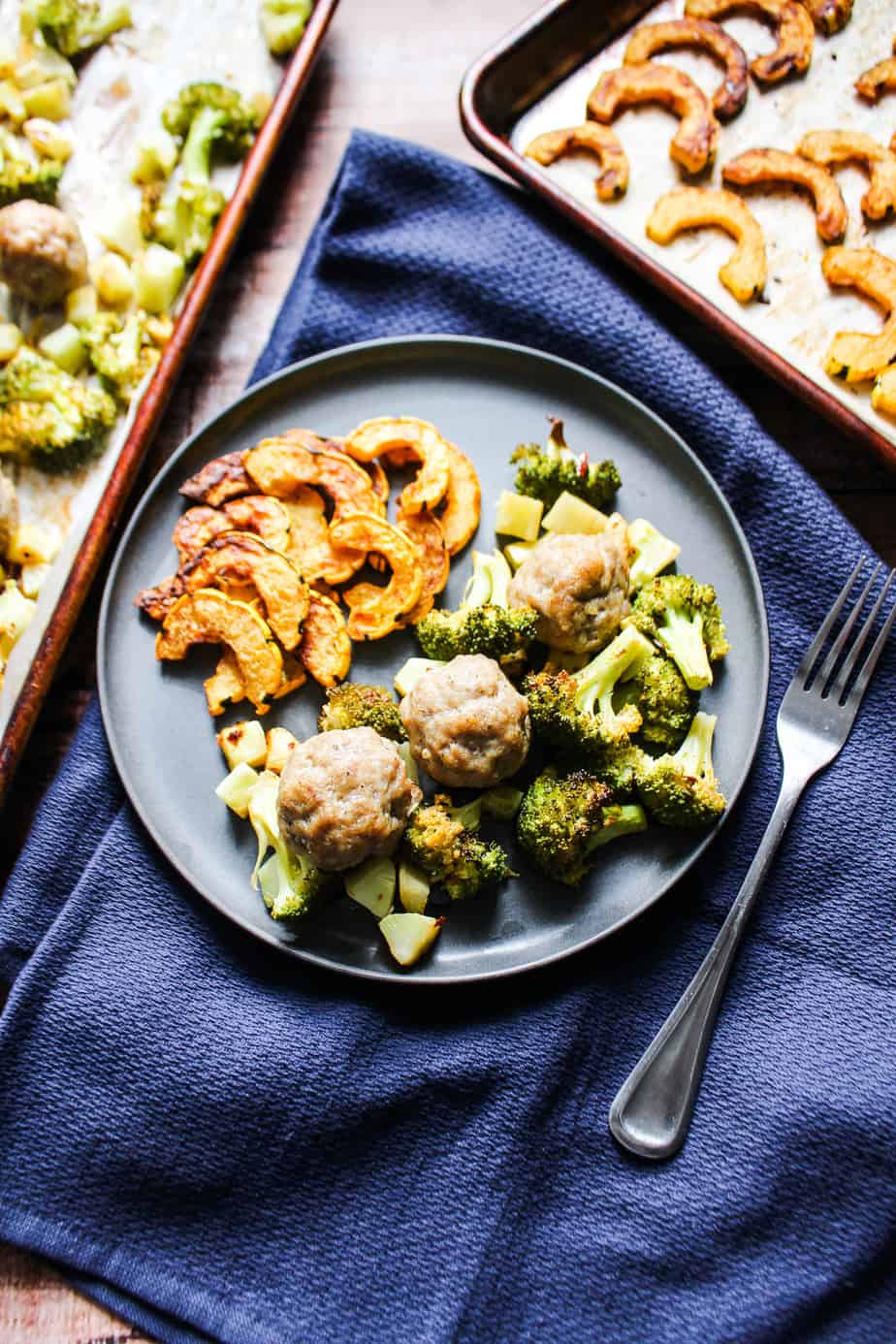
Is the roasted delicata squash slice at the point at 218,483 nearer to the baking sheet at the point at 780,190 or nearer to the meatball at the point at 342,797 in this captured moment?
the meatball at the point at 342,797

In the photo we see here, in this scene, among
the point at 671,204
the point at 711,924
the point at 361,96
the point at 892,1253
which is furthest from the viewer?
the point at 361,96

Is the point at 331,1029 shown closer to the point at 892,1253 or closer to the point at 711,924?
the point at 711,924

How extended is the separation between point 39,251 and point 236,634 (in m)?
1.42

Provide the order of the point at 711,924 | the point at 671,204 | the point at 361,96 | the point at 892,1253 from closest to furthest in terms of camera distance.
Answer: the point at 892,1253 < the point at 711,924 < the point at 671,204 < the point at 361,96

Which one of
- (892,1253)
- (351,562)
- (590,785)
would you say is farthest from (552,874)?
(892,1253)

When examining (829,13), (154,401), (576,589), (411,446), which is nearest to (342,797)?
(576,589)

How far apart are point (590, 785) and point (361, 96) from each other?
2567mm

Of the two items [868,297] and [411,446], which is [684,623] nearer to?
[411,446]

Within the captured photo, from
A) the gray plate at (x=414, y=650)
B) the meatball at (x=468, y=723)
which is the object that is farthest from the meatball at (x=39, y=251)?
the meatball at (x=468, y=723)

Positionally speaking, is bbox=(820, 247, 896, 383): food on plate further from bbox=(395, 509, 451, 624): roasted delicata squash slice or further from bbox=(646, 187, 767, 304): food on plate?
bbox=(395, 509, 451, 624): roasted delicata squash slice

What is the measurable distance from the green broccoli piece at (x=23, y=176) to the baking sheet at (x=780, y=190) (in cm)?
154

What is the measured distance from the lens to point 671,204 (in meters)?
3.85

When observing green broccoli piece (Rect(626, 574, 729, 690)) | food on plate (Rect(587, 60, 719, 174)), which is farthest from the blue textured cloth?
food on plate (Rect(587, 60, 719, 174))

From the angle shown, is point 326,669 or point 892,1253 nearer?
point 892,1253
